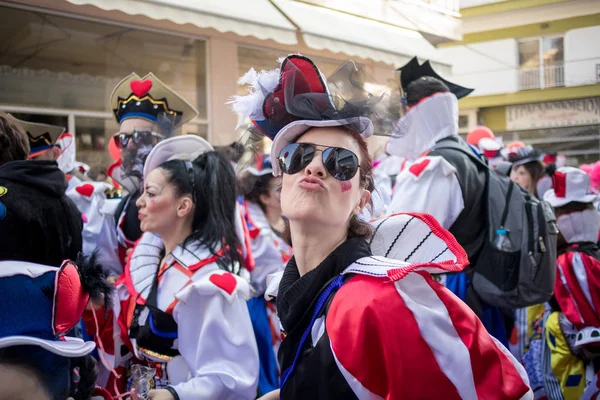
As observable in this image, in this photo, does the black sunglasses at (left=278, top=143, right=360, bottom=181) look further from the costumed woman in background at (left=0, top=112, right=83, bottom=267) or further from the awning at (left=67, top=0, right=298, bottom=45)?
the awning at (left=67, top=0, right=298, bottom=45)

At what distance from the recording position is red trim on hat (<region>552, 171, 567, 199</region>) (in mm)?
3961

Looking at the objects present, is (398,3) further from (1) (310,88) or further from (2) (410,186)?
(1) (310,88)

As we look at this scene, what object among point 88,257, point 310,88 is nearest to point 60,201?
point 88,257

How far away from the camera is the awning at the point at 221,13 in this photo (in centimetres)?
540

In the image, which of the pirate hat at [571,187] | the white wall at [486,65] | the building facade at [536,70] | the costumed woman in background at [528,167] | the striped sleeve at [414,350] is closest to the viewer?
the striped sleeve at [414,350]

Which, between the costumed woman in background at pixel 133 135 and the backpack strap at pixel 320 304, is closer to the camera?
the backpack strap at pixel 320 304

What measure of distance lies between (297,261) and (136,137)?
2.22m

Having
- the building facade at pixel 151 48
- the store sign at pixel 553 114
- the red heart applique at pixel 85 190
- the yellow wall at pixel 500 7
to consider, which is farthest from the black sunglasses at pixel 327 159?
the yellow wall at pixel 500 7

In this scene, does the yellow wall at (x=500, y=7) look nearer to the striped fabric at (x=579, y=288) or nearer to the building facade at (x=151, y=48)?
the building facade at (x=151, y=48)

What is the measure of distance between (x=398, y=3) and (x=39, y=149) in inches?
260

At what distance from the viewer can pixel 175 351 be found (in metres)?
2.51

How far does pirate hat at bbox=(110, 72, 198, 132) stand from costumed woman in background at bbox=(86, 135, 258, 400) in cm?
79

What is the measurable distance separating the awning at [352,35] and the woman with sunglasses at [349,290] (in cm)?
550

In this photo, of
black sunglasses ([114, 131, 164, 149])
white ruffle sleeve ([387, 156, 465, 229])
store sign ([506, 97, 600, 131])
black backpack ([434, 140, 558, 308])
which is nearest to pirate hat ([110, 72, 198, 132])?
black sunglasses ([114, 131, 164, 149])
